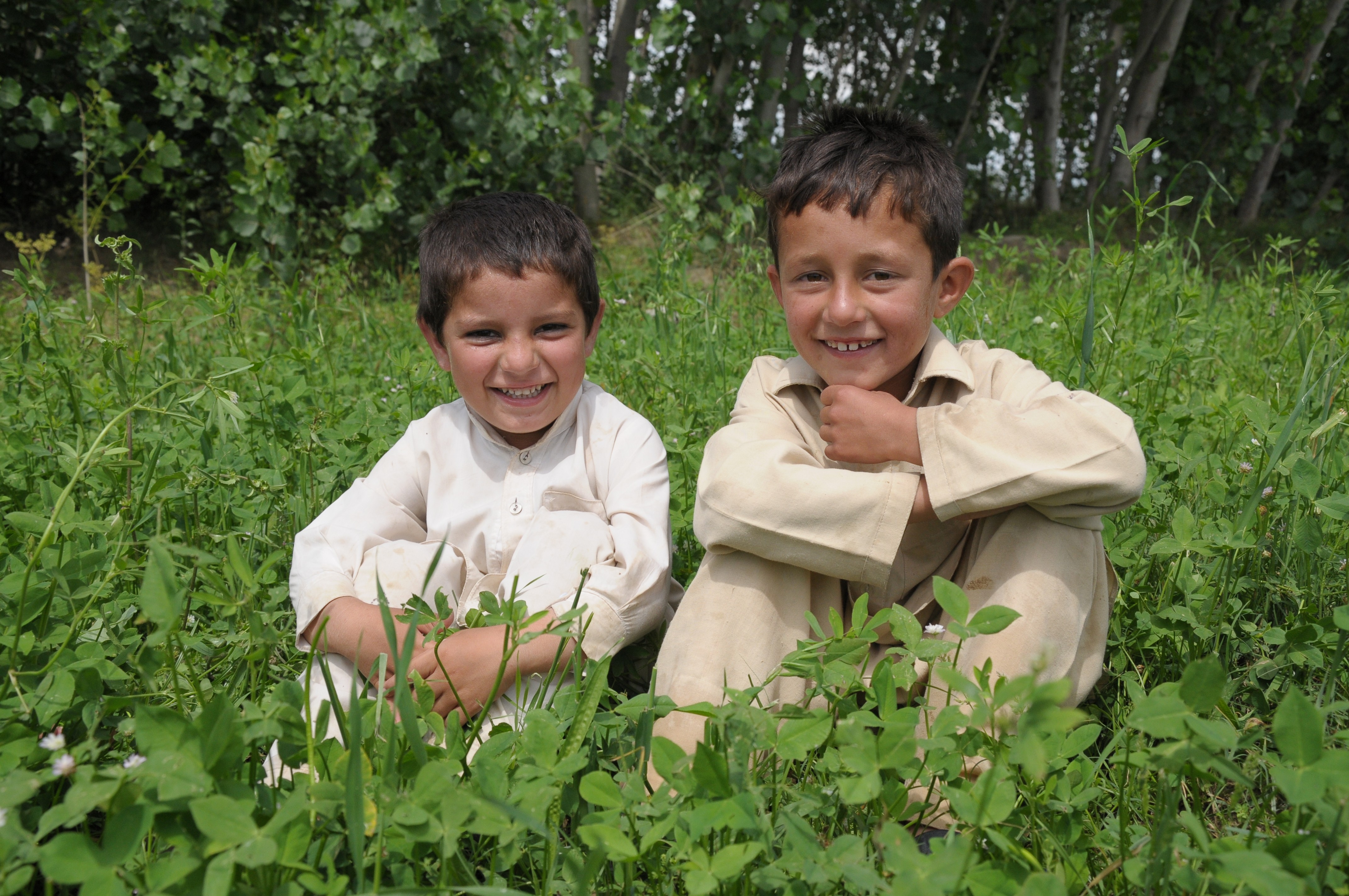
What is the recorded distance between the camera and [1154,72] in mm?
8727

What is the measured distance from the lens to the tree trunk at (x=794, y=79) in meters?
7.64

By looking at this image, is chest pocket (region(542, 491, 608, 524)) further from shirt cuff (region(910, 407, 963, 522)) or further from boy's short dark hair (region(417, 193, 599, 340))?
shirt cuff (region(910, 407, 963, 522))

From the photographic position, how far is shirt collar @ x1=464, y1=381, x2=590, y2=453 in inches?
88.7

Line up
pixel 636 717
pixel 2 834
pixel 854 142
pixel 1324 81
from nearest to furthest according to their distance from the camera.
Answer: pixel 2 834
pixel 636 717
pixel 854 142
pixel 1324 81

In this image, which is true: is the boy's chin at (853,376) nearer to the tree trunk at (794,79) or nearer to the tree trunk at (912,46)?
Answer: the tree trunk at (794,79)

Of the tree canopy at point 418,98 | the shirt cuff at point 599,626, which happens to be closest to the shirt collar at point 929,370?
the shirt cuff at point 599,626

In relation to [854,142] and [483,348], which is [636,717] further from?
[854,142]

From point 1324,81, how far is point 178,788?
12267 mm

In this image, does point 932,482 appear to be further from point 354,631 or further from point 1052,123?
point 1052,123

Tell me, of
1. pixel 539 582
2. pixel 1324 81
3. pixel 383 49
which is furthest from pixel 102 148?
pixel 1324 81

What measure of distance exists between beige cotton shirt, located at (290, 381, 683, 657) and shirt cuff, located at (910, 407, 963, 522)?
2.01ft

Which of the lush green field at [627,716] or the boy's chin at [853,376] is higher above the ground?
the boy's chin at [853,376]

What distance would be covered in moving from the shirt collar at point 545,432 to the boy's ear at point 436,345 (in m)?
0.11

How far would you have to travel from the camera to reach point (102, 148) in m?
5.98
